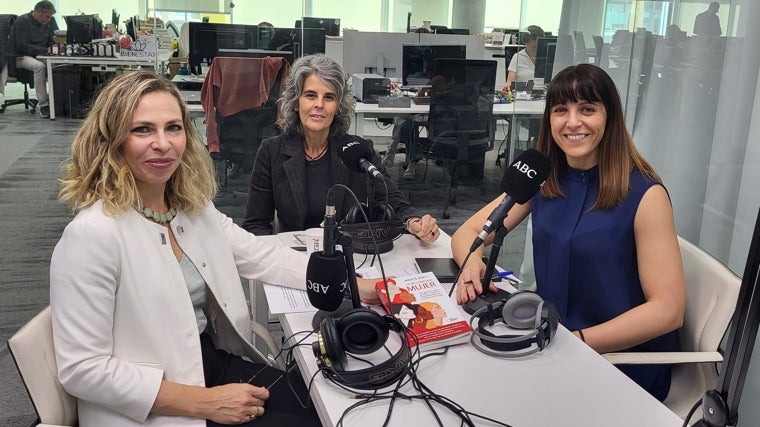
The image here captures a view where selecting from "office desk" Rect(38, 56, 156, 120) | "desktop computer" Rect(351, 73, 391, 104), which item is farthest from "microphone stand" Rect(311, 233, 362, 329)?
"office desk" Rect(38, 56, 156, 120)

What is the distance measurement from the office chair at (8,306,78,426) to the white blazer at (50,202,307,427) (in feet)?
0.08

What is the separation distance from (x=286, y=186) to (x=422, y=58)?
3426mm

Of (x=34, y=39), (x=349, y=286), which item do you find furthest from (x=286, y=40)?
(x=34, y=39)

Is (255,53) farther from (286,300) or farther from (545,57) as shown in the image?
(286,300)

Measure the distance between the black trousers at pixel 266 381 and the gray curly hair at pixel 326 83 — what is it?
112 centimetres

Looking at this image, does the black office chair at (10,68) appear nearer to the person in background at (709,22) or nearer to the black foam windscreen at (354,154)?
the black foam windscreen at (354,154)

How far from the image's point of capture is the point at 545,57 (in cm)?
328

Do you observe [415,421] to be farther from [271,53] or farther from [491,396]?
[271,53]

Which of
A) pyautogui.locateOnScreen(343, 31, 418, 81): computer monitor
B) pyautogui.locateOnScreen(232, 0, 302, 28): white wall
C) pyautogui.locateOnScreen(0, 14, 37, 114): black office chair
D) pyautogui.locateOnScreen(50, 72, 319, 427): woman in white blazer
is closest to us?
pyautogui.locateOnScreen(50, 72, 319, 427): woman in white blazer

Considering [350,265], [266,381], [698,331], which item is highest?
A: [350,265]

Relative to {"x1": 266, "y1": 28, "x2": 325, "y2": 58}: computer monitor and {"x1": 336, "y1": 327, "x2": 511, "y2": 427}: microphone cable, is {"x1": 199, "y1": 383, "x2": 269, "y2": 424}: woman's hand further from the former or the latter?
{"x1": 266, "y1": 28, "x2": 325, "y2": 58}: computer monitor

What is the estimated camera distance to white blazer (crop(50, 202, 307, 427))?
132 centimetres

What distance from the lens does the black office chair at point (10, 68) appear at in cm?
834

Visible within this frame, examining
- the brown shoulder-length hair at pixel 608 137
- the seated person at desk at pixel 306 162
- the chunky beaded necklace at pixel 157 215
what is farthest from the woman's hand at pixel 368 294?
the seated person at desk at pixel 306 162
